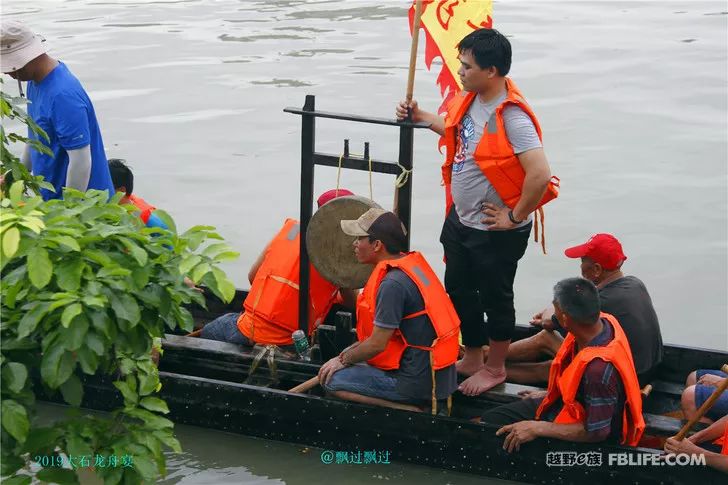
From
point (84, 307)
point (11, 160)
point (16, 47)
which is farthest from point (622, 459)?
point (16, 47)

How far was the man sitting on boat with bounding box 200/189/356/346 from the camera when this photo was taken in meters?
6.55

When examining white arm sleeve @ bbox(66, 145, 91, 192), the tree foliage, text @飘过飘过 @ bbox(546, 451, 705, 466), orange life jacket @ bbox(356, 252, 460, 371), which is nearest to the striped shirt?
text @飘过飘过 @ bbox(546, 451, 705, 466)

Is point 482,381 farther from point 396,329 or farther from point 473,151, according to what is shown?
point 473,151

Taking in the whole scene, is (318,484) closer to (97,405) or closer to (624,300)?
(97,405)

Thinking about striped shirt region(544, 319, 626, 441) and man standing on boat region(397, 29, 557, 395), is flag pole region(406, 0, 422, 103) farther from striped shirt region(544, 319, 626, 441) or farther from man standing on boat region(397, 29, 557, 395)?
striped shirt region(544, 319, 626, 441)

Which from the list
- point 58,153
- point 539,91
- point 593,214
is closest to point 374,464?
point 58,153

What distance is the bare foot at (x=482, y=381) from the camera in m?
6.07

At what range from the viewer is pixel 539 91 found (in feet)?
48.0

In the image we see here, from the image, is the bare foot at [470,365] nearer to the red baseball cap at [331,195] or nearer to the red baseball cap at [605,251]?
the red baseball cap at [605,251]

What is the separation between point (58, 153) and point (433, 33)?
2.49 m

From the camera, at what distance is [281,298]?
6535 millimetres

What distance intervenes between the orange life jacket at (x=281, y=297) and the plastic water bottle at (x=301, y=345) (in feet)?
0.48

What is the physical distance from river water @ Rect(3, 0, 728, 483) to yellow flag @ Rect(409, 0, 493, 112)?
8.47ft

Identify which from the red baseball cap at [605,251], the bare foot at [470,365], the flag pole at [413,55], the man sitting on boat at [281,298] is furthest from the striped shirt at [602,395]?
the man sitting on boat at [281,298]
